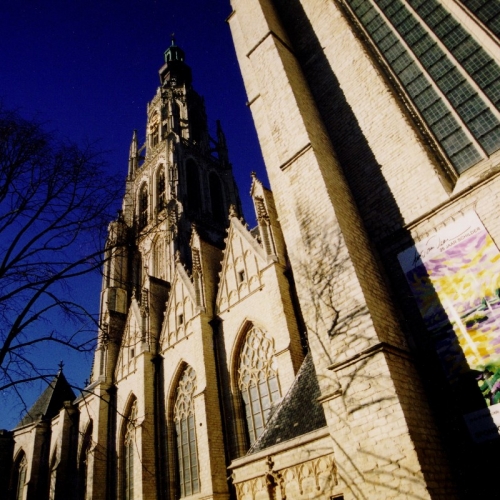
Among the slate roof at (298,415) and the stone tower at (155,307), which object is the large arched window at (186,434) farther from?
the slate roof at (298,415)

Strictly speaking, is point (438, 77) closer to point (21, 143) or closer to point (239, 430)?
point (21, 143)

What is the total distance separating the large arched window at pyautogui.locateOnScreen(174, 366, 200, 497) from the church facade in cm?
7

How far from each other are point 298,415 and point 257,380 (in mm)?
6040

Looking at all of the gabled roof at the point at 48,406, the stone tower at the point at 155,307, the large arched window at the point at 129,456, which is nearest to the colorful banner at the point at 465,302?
the stone tower at the point at 155,307

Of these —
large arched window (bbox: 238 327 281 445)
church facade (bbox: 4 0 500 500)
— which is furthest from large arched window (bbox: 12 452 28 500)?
large arched window (bbox: 238 327 281 445)

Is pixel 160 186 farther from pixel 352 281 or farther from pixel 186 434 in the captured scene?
pixel 352 281

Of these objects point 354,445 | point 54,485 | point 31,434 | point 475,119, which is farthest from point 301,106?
point 31,434

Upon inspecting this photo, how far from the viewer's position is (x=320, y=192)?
6812 mm

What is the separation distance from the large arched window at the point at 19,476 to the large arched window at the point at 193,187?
742 inches

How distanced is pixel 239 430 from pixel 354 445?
Result: 8.62 m

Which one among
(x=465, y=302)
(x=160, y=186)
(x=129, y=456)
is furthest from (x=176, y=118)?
(x=465, y=302)

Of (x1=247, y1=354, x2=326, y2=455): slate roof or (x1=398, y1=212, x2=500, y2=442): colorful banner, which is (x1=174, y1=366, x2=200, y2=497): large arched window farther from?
(x1=398, y1=212, x2=500, y2=442): colorful banner

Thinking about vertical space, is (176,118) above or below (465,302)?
above

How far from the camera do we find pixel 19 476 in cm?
2392
